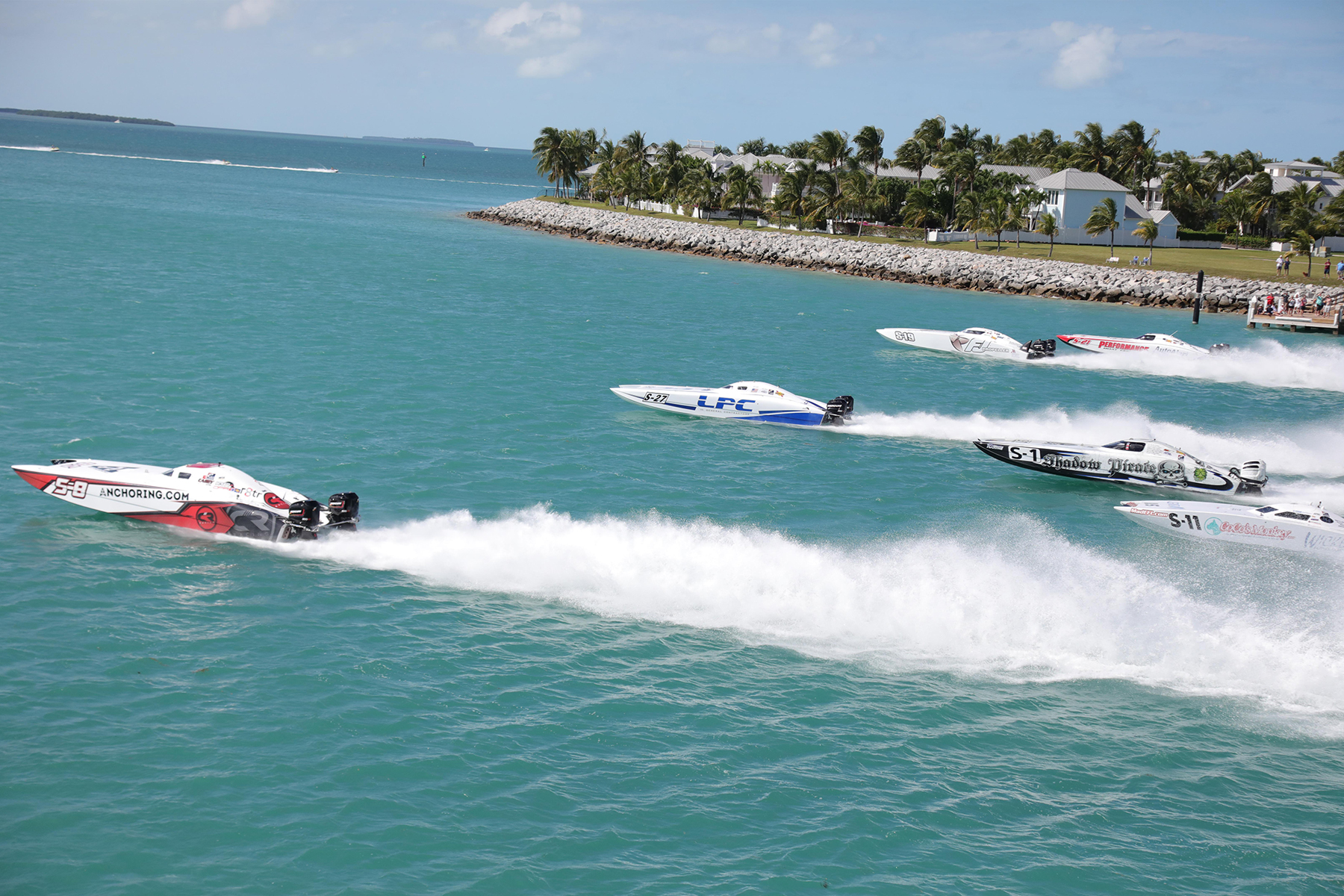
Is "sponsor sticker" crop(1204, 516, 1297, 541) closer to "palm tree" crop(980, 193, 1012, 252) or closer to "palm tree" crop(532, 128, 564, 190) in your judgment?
"palm tree" crop(980, 193, 1012, 252)

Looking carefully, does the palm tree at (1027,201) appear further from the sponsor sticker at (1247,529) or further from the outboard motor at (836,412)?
the sponsor sticker at (1247,529)

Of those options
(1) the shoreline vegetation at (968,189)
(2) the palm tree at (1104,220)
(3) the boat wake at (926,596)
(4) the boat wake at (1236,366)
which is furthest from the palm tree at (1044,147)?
(3) the boat wake at (926,596)

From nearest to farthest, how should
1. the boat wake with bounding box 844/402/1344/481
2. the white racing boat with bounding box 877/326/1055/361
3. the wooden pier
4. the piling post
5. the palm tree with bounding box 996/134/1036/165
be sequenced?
the boat wake with bounding box 844/402/1344/481, the white racing boat with bounding box 877/326/1055/361, the wooden pier, the piling post, the palm tree with bounding box 996/134/1036/165

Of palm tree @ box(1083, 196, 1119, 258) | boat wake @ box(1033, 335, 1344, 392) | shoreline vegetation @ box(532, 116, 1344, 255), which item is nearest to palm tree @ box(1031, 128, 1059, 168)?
shoreline vegetation @ box(532, 116, 1344, 255)

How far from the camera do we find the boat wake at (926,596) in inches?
874

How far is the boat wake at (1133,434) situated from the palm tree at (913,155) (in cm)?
8930

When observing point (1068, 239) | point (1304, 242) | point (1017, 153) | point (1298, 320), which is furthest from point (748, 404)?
point (1017, 153)

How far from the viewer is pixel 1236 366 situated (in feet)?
195

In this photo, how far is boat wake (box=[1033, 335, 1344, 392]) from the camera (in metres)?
57.3

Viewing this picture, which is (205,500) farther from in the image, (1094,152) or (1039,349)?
(1094,152)

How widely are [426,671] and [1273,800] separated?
619 inches

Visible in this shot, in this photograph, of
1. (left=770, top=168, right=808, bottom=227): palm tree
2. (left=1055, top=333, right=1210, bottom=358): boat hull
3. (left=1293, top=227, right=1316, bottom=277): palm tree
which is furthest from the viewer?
(left=770, top=168, right=808, bottom=227): palm tree

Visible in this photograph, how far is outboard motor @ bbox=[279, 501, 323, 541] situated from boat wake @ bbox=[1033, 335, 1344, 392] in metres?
46.0

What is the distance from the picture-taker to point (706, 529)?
27.3m
